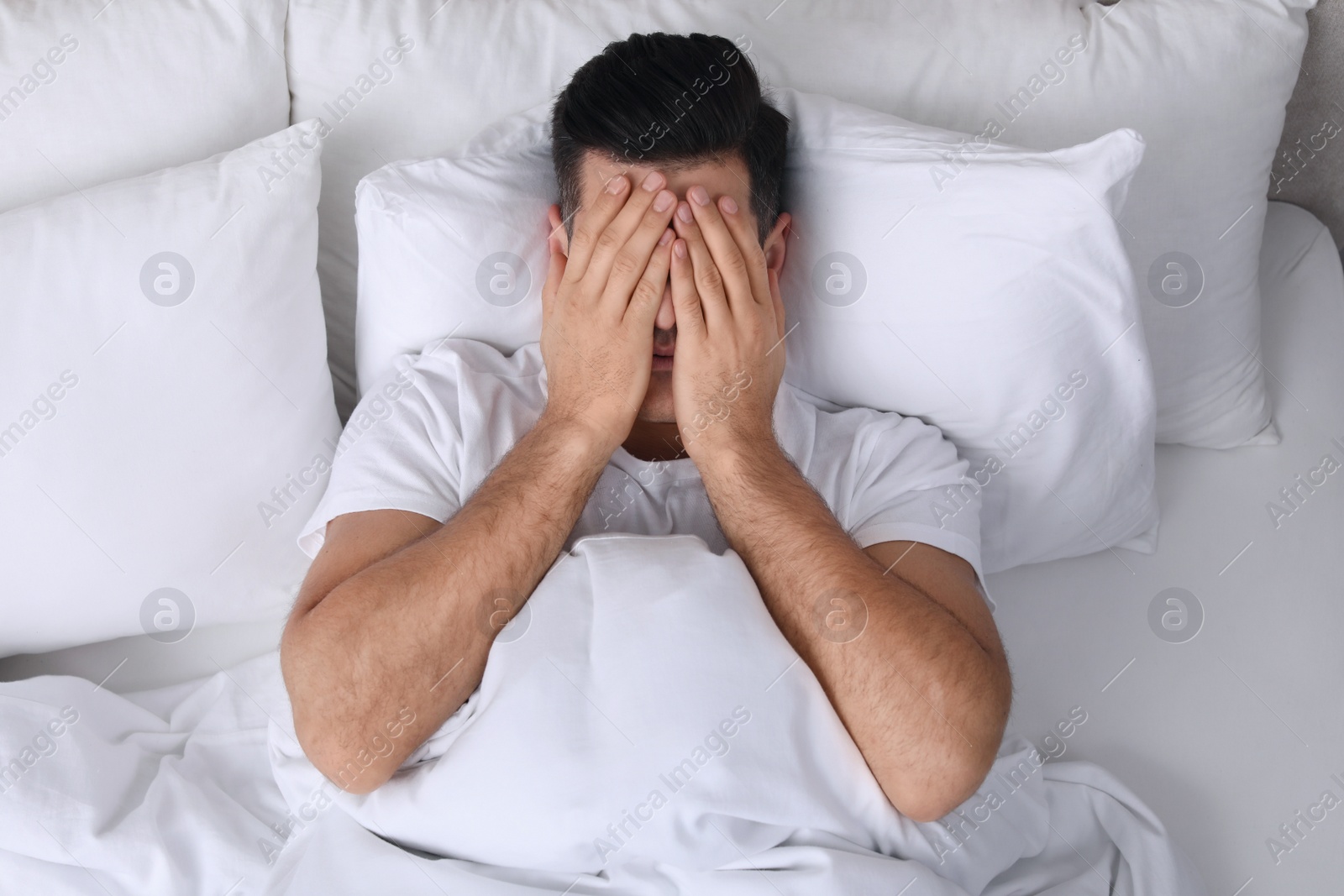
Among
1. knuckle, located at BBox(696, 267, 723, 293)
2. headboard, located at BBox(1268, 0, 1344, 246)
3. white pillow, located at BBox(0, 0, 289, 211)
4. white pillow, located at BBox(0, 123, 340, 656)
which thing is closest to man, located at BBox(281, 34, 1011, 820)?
knuckle, located at BBox(696, 267, 723, 293)

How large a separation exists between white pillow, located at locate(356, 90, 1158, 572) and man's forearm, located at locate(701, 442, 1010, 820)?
0.65ft

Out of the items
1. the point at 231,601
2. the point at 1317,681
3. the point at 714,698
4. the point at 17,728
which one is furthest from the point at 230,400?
the point at 1317,681

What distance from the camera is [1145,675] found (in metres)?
1.34

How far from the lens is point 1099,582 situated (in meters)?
1.44

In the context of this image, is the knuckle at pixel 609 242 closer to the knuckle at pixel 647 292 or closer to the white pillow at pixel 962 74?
the knuckle at pixel 647 292

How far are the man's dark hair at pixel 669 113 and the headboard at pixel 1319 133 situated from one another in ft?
3.00

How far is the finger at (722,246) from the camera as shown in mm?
1209

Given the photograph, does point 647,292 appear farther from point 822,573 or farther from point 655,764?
point 655,764

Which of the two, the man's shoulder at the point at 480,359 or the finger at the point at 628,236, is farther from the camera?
the man's shoulder at the point at 480,359

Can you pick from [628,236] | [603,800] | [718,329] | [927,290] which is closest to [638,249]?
[628,236]

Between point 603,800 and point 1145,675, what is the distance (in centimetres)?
83

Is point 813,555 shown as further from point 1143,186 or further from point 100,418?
point 100,418

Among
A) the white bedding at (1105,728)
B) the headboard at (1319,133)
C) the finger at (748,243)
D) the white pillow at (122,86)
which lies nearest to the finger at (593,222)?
the finger at (748,243)

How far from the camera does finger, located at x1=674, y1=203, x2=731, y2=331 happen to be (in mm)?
1206
